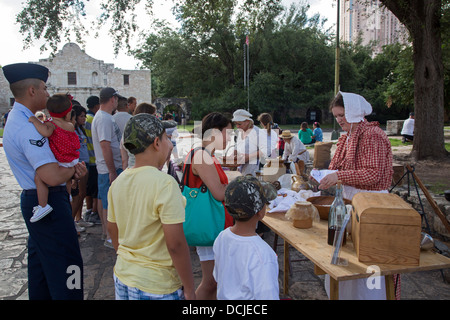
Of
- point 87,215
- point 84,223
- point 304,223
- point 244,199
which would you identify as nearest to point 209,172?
point 244,199

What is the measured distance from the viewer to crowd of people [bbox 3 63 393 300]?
69.6 inches

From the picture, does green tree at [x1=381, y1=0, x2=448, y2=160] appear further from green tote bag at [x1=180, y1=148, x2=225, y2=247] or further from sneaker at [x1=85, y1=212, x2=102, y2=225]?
green tote bag at [x1=180, y1=148, x2=225, y2=247]

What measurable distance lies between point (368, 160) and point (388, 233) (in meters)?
0.88

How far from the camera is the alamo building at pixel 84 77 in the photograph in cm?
4269


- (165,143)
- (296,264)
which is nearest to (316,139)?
(296,264)

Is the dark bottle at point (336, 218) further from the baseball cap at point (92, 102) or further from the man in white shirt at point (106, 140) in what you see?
the baseball cap at point (92, 102)

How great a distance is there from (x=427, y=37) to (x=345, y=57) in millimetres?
28977

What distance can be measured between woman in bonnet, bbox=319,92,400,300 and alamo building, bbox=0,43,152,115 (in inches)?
1644

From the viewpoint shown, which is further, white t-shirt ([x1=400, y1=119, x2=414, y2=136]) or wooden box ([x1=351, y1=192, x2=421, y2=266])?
white t-shirt ([x1=400, y1=119, x2=414, y2=136])

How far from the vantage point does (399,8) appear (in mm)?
9312

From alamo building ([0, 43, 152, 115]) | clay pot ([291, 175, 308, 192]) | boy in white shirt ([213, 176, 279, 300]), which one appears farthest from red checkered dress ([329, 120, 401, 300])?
alamo building ([0, 43, 152, 115])

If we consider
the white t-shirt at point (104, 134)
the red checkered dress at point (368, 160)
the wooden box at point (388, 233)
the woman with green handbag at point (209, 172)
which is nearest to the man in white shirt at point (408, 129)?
the red checkered dress at point (368, 160)

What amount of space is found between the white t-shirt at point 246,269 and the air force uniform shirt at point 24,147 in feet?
4.37
